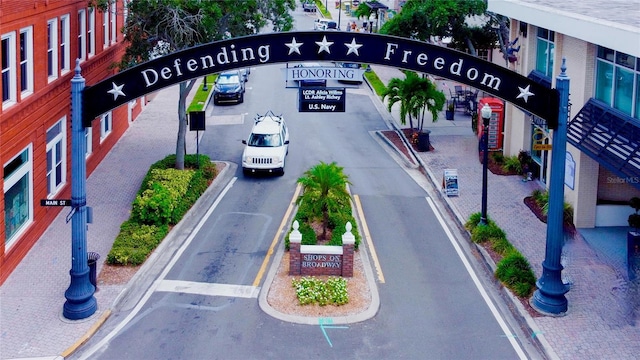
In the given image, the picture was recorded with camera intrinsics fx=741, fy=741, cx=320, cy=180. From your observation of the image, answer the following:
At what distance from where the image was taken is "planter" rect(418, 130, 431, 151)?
31.0m

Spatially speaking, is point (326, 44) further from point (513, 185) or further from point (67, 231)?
point (513, 185)

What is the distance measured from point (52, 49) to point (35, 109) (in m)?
2.85

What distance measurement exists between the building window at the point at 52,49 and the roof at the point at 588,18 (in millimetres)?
14905

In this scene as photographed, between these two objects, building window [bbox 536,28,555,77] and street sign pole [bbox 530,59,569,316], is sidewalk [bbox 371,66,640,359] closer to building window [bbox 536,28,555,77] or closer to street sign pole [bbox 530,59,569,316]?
street sign pole [bbox 530,59,569,316]

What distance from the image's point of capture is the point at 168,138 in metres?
32.9

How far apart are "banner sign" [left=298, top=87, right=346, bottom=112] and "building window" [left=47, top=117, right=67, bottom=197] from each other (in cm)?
765

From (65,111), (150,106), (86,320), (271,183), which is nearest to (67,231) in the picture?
(65,111)

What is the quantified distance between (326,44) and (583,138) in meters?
8.96

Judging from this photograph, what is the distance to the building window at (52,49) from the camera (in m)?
21.6

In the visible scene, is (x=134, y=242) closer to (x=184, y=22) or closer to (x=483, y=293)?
(x=184, y=22)

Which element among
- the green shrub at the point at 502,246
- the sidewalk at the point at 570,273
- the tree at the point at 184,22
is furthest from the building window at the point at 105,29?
the green shrub at the point at 502,246

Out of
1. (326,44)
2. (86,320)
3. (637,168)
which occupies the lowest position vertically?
(86,320)

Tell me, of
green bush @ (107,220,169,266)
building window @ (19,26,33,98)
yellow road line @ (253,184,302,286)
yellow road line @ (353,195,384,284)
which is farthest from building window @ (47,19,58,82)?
yellow road line @ (353,195,384,284)

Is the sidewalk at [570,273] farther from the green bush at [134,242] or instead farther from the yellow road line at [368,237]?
the green bush at [134,242]
